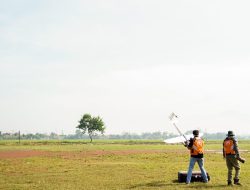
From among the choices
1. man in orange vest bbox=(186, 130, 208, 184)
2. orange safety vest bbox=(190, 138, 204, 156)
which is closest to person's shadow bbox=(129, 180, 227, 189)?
man in orange vest bbox=(186, 130, 208, 184)

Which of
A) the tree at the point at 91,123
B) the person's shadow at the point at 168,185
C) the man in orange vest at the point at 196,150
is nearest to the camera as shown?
the person's shadow at the point at 168,185

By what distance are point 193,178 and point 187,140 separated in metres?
1.77

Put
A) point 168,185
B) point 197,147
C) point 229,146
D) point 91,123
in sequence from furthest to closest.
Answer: point 91,123 < point 197,147 < point 229,146 < point 168,185

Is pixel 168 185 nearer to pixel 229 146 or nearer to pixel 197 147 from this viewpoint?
pixel 197 147

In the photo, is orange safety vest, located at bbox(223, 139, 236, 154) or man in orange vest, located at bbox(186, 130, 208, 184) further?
man in orange vest, located at bbox(186, 130, 208, 184)

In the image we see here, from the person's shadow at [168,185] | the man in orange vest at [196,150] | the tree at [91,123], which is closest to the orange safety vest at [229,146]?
the man in orange vest at [196,150]

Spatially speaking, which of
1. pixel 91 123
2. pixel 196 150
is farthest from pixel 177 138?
pixel 91 123

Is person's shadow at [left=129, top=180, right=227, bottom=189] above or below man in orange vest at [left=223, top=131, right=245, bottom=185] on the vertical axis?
below

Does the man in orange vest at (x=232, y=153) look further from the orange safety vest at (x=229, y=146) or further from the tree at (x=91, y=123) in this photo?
the tree at (x=91, y=123)

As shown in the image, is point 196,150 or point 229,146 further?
point 196,150

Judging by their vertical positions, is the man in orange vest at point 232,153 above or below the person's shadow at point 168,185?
above

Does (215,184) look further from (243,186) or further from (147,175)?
(147,175)


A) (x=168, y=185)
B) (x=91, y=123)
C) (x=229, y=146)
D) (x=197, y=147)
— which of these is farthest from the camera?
(x=91, y=123)

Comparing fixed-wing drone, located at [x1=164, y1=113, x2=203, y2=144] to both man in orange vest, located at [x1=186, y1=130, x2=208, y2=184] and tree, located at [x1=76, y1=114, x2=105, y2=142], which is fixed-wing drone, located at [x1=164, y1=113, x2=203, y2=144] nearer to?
man in orange vest, located at [x1=186, y1=130, x2=208, y2=184]
